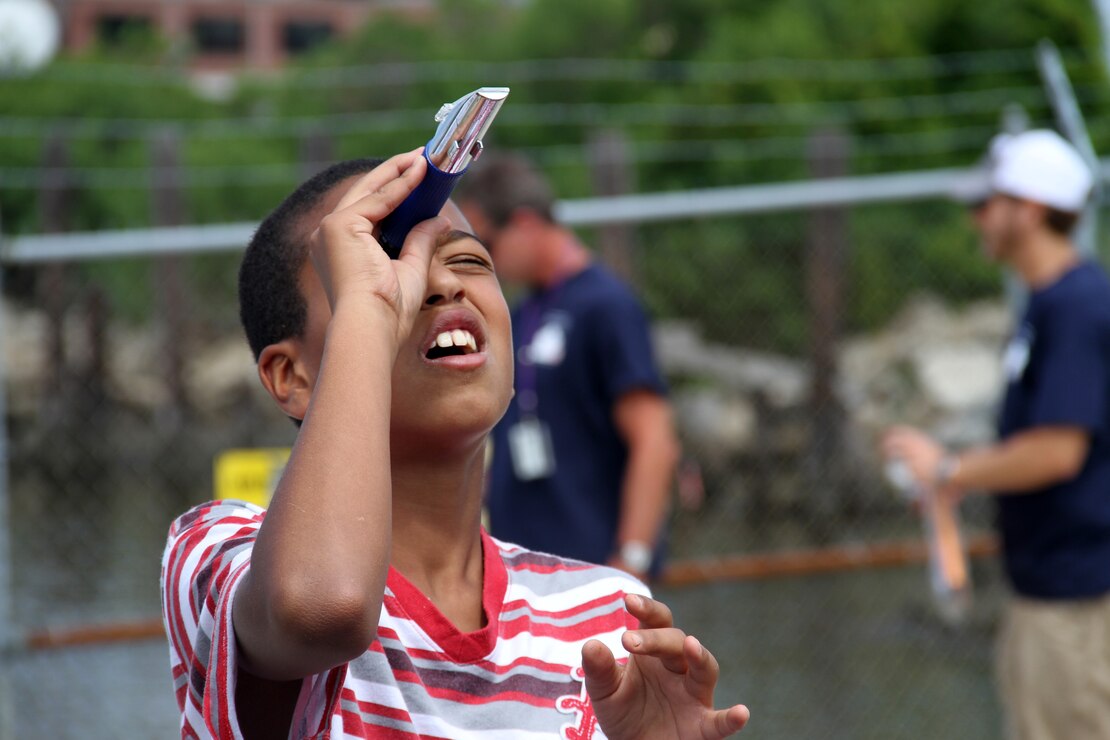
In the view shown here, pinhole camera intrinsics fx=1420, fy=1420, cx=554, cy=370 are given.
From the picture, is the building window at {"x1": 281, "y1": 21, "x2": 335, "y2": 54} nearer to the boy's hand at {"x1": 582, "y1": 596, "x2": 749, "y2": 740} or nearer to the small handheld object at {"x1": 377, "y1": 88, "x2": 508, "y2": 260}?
the small handheld object at {"x1": 377, "y1": 88, "x2": 508, "y2": 260}

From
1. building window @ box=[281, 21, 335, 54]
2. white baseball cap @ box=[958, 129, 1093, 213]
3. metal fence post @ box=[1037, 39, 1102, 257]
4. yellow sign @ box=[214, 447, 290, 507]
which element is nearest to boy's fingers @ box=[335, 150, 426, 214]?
yellow sign @ box=[214, 447, 290, 507]

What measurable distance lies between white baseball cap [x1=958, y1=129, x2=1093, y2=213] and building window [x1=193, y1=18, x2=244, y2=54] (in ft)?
99.7

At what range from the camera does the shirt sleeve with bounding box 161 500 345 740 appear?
4.49 feet

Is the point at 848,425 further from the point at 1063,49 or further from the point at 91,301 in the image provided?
the point at 1063,49

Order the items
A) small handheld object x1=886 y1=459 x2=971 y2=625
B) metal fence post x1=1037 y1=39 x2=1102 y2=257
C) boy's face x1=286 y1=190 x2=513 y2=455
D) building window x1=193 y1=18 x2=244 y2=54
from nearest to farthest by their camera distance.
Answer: boy's face x1=286 y1=190 x2=513 y2=455 → small handheld object x1=886 y1=459 x2=971 y2=625 → metal fence post x1=1037 y1=39 x2=1102 y2=257 → building window x1=193 y1=18 x2=244 y2=54

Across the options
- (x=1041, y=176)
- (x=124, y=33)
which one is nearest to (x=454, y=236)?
(x=1041, y=176)

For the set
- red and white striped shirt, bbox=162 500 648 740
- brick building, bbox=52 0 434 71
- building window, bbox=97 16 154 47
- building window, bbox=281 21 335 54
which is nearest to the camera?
red and white striped shirt, bbox=162 500 648 740

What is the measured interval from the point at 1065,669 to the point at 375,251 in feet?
10.3

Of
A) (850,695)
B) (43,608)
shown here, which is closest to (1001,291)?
(850,695)

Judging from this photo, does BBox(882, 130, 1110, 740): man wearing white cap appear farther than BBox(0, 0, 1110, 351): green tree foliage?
No

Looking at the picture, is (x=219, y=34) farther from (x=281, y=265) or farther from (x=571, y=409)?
(x=281, y=265)

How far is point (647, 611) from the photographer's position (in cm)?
145

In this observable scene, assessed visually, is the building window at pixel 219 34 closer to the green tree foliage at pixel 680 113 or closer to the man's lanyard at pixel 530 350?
the green tree foliage at pixel 680 113

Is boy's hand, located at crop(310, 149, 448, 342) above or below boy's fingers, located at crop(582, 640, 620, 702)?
above
